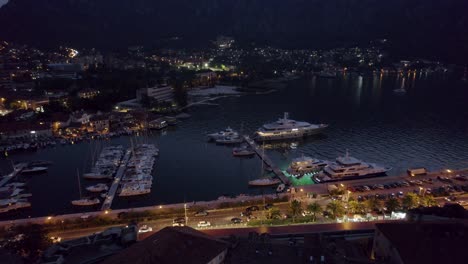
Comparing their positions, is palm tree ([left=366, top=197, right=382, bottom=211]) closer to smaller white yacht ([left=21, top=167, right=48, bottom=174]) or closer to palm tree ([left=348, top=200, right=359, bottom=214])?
palm tree ([left=348, top=200, right=359, bottom=214])

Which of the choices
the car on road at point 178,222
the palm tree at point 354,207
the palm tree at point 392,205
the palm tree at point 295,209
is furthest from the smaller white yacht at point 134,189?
the palm tree at point 392,205

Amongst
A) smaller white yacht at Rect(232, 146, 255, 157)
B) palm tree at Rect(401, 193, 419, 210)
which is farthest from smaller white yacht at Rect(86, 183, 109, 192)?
palm tree at Rect(401, 193, 419, 210)

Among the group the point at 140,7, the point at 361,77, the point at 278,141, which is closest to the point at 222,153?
the point at 278,141

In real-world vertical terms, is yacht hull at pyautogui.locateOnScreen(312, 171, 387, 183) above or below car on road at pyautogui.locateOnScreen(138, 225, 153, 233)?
below

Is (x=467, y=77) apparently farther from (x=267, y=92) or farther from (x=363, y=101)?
(x=267, y=92)

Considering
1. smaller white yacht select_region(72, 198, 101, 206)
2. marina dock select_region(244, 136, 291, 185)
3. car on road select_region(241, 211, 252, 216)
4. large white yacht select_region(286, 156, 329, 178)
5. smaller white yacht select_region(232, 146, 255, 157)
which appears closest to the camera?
car on road select_region(241, 211, 252, 216)

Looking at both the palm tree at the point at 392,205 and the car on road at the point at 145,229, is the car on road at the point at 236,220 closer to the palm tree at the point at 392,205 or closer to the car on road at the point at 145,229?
the car on road at the point at 145,229
